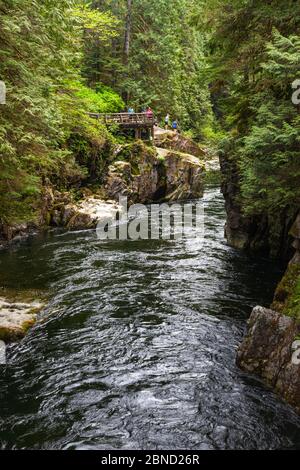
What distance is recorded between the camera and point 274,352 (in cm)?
712

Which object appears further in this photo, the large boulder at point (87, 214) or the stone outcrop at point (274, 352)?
the large boulder at point (87, 214)

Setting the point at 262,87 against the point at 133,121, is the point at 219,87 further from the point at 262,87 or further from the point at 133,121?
the point at 133,121

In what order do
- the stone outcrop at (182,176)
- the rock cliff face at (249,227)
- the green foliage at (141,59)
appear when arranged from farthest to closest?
1. the green foliage at (141,59)
2. the stone outcrop at (182,176)
3. the rock cliff face at (249,227)

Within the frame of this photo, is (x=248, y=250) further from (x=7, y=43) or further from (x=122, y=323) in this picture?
(x=7, y=43)

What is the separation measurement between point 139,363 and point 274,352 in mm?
2704

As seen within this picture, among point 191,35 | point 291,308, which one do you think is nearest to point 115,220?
point 291,308

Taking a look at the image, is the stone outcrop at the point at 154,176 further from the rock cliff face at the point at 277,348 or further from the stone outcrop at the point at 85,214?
the rock cliff face at the point at 277,348

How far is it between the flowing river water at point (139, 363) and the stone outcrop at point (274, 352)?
22cm

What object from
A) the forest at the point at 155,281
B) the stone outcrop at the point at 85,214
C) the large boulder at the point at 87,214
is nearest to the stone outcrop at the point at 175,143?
the large boulder at the point at 87,214

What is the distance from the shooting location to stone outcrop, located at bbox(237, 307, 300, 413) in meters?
6.63

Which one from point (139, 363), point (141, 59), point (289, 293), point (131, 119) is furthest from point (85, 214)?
point (141, 59)

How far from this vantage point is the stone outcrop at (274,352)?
Result: 6.63 meters

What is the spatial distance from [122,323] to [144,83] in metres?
32.2

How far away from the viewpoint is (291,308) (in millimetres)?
7594
